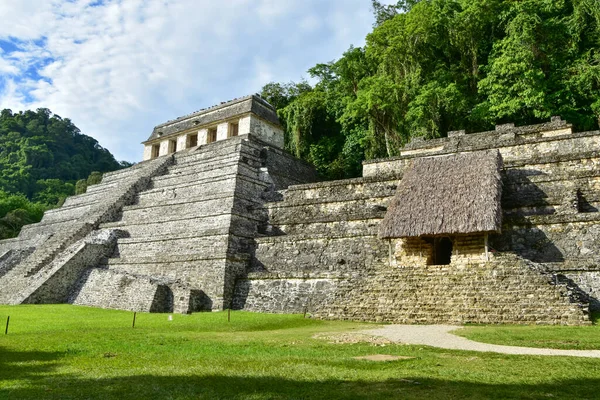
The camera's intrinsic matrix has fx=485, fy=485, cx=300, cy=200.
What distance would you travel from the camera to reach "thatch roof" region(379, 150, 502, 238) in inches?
477

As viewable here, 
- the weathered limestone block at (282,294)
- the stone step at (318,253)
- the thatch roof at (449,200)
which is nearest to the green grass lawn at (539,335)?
the thatch roof at (449,200)

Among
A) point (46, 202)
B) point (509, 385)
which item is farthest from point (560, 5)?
point (46, 202)

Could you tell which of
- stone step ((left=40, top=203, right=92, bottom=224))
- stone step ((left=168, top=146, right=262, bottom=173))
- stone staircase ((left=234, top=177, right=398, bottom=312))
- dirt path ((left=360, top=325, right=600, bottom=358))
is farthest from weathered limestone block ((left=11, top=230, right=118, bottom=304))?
dirt path ((left=360, top=325, right=600, bottom=358))

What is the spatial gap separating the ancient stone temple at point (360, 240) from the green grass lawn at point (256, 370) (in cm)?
394

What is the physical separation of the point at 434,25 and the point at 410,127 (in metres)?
5.24

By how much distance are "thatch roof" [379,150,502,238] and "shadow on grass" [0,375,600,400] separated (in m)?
7.27

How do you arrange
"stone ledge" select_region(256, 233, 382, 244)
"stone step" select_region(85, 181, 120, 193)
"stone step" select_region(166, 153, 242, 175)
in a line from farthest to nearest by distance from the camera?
1. "stone step" select_region(85, 181, 120, 193)
2. "stone step" select_region(166, 153, 242, 175)
3. "stone ledge" select_region(256, 233, 382, 244)

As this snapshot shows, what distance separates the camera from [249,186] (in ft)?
67.2

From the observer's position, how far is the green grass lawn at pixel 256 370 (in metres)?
4.73

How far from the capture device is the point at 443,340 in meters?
8.31

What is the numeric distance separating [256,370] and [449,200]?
28.7ft

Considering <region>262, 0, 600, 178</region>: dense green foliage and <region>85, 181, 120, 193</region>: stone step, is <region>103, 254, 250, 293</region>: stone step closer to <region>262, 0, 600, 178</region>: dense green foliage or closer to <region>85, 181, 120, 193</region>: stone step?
<region>85, 181, 120, 193</region>: stone step

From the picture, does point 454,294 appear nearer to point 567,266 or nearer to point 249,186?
point 567,266

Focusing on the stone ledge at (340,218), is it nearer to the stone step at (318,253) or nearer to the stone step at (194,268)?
the stone step at (318,253)
